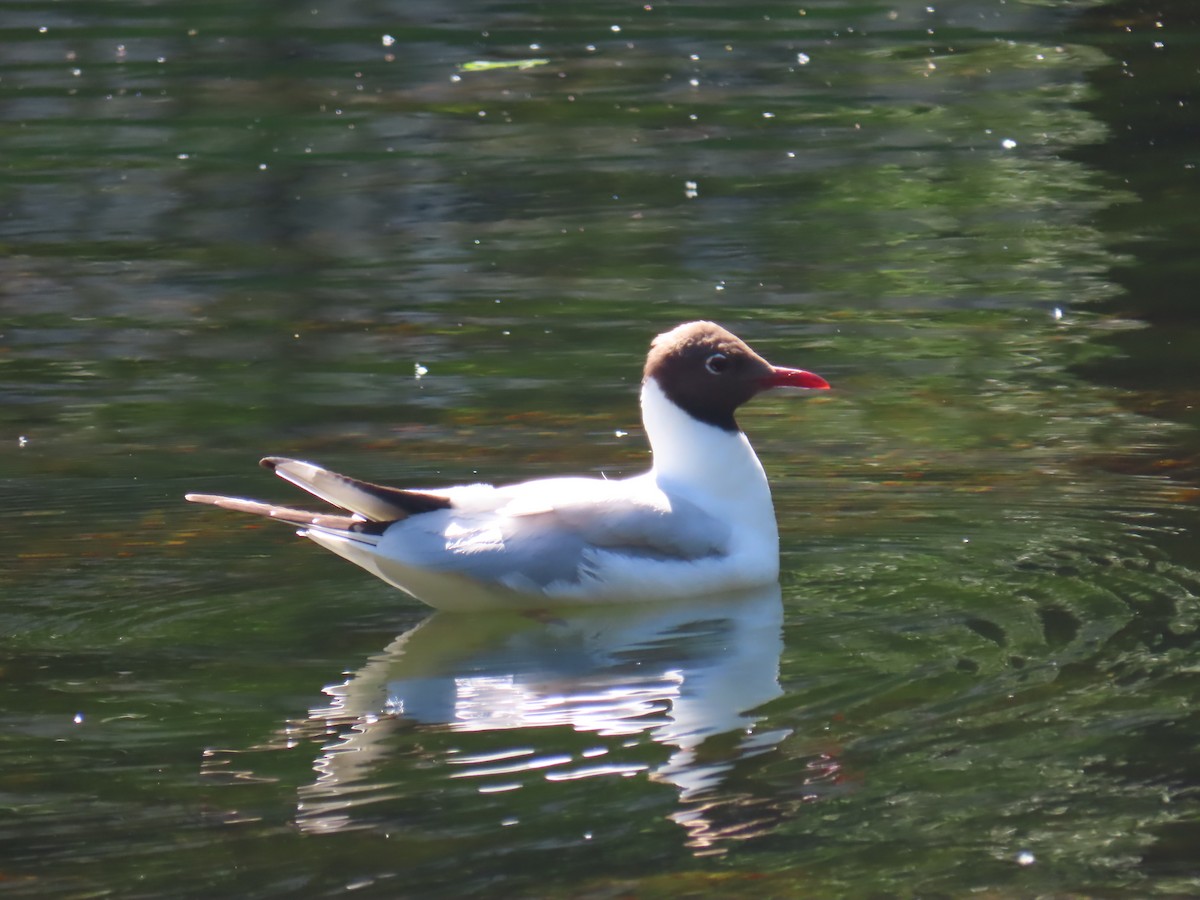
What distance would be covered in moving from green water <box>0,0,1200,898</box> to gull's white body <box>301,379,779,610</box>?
0.14 m

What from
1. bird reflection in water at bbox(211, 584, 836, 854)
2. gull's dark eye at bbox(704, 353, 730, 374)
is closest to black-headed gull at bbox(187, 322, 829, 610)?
bird reflection in water at bbox(211, 584, 836, 854)

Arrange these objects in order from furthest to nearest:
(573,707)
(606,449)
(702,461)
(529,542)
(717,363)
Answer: (606,449) < (717,363) < (702,461) < (529,542) < (573,707)

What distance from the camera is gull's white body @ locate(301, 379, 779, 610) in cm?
731

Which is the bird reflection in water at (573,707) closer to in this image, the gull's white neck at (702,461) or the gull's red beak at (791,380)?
the gull's white neck at (702,461)

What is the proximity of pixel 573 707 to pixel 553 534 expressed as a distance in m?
1.04

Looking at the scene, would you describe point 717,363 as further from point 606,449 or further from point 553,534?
point 606,449

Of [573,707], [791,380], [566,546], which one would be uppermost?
[791,380]

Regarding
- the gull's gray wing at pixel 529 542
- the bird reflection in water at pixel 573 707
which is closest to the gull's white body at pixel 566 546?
the gull's gray wing at pixel 529 542

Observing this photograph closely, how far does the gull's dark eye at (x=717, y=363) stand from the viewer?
796 cm

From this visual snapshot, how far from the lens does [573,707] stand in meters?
6.43

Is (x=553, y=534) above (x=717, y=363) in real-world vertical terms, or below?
below

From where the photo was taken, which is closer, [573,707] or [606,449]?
[573,707]

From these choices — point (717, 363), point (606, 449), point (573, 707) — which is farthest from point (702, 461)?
point (573, 707)

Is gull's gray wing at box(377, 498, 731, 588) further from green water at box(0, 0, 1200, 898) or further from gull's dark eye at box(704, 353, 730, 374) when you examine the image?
gull's dark eye at box(704, 353, 730, 374)
